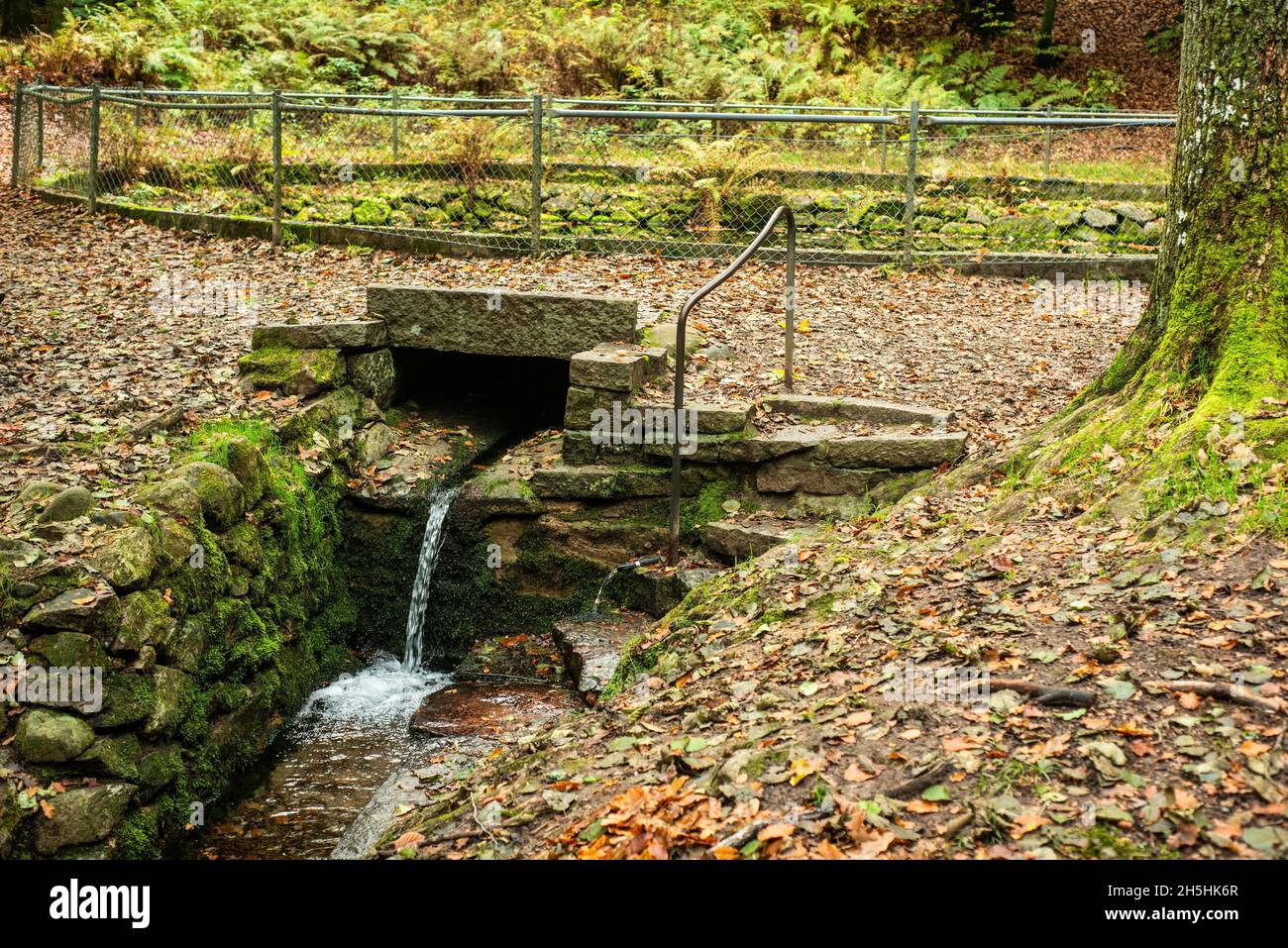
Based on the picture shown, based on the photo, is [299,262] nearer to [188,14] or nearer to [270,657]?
[270,657]

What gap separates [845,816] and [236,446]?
467cm

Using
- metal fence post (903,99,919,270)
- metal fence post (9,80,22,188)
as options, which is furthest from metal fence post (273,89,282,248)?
metal fence post (903,99,919,270)

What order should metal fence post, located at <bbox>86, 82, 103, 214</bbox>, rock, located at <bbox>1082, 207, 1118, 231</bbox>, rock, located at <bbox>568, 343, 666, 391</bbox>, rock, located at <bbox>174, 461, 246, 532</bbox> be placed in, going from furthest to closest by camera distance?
metal fence post, located at <bbox>86, 82, 103, 214</bbox> < rock, located at <bbox>1082, 207, 1118, 231</bbox> < rock, located at <bbox>568, 343, 666, 391</bbox> < rock, located at <bbox>174, 461, 246, 532</bbox>

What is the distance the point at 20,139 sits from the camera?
13664 millimetres

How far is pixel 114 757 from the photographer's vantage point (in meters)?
4.87

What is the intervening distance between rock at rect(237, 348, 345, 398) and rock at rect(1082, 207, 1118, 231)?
8.03 metres

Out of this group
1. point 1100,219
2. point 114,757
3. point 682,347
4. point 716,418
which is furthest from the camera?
point 1100,219

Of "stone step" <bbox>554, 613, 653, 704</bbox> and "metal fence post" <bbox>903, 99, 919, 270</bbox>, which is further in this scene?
"metal fence post" <bbox>903, 99, 919, 270</bbox>

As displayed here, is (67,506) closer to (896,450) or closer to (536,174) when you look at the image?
(896,450)

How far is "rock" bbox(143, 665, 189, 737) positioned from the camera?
203 inches

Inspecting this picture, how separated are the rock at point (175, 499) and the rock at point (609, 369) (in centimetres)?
258

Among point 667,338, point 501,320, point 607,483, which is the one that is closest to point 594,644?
point 607,483

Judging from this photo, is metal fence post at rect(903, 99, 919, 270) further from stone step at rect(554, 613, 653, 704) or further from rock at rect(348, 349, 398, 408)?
stone step at rect(554, 613, 653, 704)

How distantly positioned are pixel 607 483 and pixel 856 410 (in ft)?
5.65
